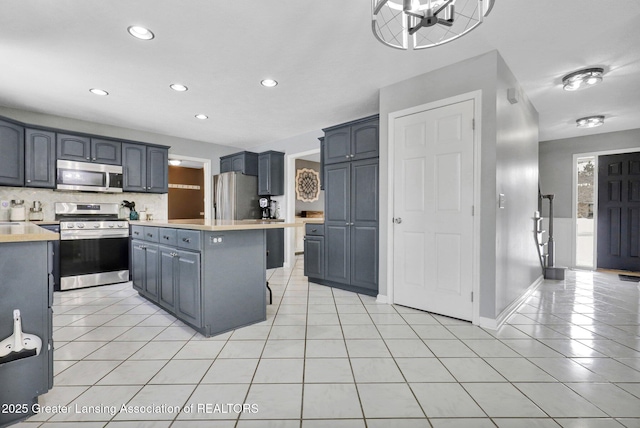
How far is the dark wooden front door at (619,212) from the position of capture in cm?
477

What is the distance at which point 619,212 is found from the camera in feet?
16.1

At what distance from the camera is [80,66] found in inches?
110

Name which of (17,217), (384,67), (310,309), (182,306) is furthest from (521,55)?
(17,217)

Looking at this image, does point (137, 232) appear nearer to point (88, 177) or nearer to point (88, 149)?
point (88, 177)

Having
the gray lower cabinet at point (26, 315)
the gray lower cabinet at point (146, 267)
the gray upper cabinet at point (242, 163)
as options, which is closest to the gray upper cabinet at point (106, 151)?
the gray lower cabinet at point (146, 267)

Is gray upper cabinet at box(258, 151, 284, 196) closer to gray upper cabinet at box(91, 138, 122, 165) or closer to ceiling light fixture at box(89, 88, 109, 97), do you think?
gray upper cabinet at box(91, 138, 122, 165)

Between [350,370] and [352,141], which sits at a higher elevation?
[352,141]

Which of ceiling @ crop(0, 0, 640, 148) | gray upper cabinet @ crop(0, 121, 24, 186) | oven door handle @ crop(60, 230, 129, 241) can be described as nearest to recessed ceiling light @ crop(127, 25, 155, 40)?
ceiling @ crop(0, 0, 640, 148)

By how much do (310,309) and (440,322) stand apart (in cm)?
123

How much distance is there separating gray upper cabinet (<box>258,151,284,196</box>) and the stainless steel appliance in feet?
7.35

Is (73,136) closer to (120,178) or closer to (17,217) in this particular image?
(120,178)

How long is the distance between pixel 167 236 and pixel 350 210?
6.75 ft

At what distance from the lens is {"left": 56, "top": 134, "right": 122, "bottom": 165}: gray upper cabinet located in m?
3.95

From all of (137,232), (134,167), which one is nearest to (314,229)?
(137,232)
